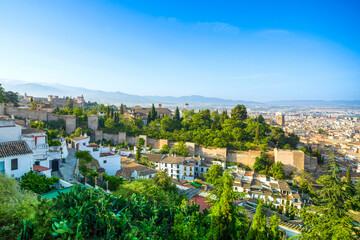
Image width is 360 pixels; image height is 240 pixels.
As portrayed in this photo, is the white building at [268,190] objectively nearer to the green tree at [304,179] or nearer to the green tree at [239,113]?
the green tree at [304,179]

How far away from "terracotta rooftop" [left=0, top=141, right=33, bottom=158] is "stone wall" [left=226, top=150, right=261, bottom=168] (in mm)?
19822

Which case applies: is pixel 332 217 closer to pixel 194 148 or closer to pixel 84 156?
pixel 84 156

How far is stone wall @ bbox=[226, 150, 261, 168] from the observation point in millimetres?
22422

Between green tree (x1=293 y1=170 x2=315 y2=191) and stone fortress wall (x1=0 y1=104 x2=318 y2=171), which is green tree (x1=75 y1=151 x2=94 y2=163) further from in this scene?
green tree (x1=293 y1=170 x2=315 y2=191)

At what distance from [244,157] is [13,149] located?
20459mm

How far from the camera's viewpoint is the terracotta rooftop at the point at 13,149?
22.4 ft

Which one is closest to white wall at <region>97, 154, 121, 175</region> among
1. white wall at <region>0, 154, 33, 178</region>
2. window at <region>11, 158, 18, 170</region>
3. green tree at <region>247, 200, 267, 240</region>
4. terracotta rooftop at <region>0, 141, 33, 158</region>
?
white wall at <region>0, 154, 33, 178</region>

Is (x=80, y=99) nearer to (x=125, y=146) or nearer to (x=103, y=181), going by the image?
(x=125, y=146)

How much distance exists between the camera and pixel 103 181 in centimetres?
909

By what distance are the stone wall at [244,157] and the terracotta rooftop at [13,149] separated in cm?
1982

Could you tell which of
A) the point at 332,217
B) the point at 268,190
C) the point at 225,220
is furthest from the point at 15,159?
the point at 268,190

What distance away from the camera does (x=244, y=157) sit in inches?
910

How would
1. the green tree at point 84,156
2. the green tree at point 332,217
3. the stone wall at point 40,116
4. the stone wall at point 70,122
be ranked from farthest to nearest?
the stone wall at point 70,122 < the stone wall at point 40,116 < the green tree at point 84,156 < the green tree at point 332,217

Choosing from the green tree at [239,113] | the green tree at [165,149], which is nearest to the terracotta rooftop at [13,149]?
the green tree at [165,149]
